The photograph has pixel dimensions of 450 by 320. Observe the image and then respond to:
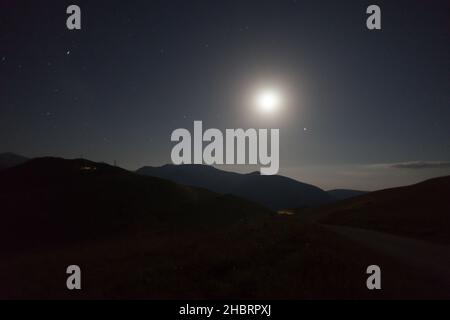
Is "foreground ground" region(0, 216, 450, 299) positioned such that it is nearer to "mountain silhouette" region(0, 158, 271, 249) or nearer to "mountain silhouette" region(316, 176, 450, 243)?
"mountain silhouette" region(316, 176, 450, 243)

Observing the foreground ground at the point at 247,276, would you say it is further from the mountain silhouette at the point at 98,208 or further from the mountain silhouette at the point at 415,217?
the mountain silhouette at the point at 98,208

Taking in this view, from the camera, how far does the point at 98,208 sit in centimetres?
3341

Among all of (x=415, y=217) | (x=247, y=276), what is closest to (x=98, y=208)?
(x=247, y=276)

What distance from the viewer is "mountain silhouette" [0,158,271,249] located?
27.3 m

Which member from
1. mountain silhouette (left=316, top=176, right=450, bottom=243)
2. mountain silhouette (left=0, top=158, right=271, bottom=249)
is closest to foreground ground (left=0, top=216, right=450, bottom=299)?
mountain silhouette (left=316, top=176, right=450, bottom=243)

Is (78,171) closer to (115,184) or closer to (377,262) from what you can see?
(115,184)

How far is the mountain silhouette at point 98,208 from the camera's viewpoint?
27.3 meters

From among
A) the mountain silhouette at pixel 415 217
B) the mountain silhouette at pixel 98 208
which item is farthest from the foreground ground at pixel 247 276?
the mountain silhouette at pixel 98 208

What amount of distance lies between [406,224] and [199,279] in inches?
620

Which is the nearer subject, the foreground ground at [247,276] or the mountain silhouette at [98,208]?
the foreground ground at [247,276]

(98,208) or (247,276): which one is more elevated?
(98,208)

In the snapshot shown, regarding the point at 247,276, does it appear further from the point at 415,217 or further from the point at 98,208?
the point at 98,208

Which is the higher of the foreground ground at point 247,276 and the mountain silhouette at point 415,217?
the mountain silhouette at point 415,217
